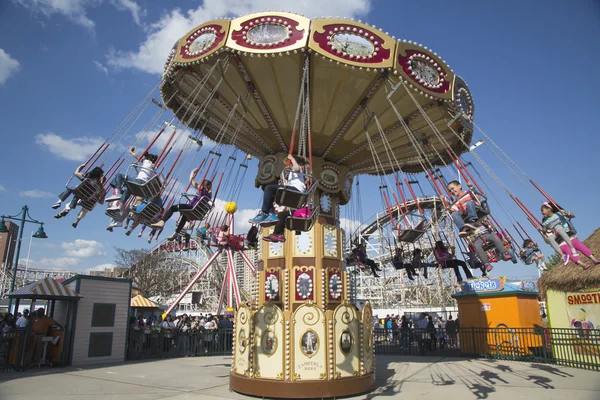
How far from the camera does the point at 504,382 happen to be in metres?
9.47

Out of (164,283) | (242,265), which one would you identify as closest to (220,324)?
(164,283)

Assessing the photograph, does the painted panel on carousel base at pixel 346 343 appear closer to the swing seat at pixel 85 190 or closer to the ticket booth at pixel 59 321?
the swing seat at pixel 85 190

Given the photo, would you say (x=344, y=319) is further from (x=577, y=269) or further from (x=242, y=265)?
(x=242, y=265)

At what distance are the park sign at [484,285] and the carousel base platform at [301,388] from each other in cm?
956

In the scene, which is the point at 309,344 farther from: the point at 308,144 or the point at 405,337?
the point at 405,337

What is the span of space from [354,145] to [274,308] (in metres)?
5.46

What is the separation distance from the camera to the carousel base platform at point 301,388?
311 inches

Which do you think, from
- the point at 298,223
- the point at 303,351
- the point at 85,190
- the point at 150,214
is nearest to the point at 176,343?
the point at 303,351

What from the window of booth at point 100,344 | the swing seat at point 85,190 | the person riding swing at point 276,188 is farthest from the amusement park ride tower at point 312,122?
the window of booth at point 100,344

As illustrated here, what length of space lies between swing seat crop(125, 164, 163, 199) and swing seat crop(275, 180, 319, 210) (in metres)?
2.46

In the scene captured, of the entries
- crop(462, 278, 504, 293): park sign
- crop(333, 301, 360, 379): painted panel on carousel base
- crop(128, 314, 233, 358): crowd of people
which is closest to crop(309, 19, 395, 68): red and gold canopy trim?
crop(333, 301, 360, 379): painted panel on carousel base

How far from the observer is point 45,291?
40.2 feet

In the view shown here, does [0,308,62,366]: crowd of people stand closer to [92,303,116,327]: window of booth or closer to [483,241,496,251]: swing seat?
[92,303,116,327]: window of booth

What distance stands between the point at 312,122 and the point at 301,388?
20.8 ft
